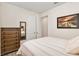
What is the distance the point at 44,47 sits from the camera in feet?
5.25

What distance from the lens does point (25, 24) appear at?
65.9 inches

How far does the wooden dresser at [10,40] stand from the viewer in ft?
5.38

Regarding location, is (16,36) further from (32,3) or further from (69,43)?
(69,43)

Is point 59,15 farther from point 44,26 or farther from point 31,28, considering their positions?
point 31,28

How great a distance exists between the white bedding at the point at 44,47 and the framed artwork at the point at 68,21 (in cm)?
22

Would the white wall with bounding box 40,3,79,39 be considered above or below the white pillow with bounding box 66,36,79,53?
above

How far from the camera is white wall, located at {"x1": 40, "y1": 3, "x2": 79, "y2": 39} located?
5.04ft

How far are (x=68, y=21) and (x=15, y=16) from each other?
2.46ft

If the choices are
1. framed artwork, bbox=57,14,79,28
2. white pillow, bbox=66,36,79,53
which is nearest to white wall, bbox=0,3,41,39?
framed artwork, bbox=57,14,79,28

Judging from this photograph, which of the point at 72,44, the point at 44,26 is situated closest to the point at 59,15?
the point at 44,26

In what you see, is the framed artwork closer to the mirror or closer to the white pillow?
the white pillow

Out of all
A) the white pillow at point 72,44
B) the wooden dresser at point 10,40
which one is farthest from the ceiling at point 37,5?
the white pillow at point 72,44

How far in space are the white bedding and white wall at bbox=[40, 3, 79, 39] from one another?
0.09m

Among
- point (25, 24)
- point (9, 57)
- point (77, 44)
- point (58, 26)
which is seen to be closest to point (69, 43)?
point (77, 44)
